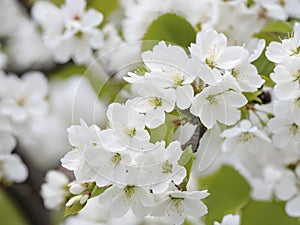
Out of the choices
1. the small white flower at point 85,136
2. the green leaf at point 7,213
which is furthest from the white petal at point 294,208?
the green leaf at point 7,213

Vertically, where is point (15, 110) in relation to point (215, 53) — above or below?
below

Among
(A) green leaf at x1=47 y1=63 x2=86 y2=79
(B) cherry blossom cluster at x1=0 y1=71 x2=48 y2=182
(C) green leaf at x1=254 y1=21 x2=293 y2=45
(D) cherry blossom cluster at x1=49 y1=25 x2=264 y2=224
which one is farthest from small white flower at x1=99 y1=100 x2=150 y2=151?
(A) green leaf at x1=47 y1=63 x2=86 y2=79

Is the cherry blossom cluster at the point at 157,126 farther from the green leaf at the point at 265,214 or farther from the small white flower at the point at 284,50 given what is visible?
the green leaf at the point at 265,214

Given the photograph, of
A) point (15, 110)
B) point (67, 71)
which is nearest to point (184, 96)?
point (15, 110)

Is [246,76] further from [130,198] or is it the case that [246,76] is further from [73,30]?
[73,30]

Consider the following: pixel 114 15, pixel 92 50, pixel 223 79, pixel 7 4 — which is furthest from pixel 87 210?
pixel 7 4
